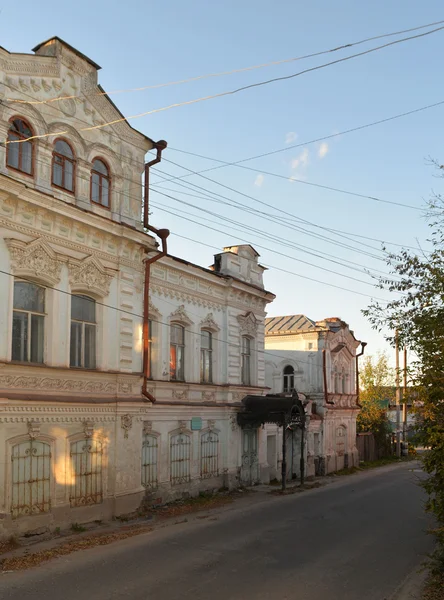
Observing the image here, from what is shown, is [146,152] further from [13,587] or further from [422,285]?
[13,587]

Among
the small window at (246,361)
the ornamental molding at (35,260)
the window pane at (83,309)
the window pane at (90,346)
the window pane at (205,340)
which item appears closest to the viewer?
the ornamental molding at (35,260)

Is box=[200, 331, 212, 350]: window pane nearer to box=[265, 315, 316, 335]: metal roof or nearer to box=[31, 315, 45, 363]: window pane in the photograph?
box=[31, 315, 45, 363]: window pane

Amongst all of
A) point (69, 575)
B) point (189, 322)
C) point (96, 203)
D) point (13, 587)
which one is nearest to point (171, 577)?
point (69, 575)

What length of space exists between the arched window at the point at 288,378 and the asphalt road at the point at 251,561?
537 inches

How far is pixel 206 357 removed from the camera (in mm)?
21141

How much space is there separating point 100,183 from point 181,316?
5260 millimetres

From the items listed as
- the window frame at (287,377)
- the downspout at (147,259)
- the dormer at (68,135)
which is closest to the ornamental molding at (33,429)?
the downspout at (147,259)

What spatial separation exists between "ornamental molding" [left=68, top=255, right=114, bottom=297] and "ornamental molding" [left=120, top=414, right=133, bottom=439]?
10.3 feet

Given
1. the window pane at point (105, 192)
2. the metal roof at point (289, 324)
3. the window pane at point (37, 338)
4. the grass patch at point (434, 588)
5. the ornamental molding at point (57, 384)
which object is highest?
the window pane at point (105, 192)

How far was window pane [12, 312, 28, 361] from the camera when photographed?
43.9ft

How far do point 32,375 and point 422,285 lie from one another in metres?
8.18

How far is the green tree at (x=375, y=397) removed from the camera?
130 ft

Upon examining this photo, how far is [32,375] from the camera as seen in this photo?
1337 cm

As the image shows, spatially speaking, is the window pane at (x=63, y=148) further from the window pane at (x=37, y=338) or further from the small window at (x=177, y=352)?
the small window at (x=177, y=352)
